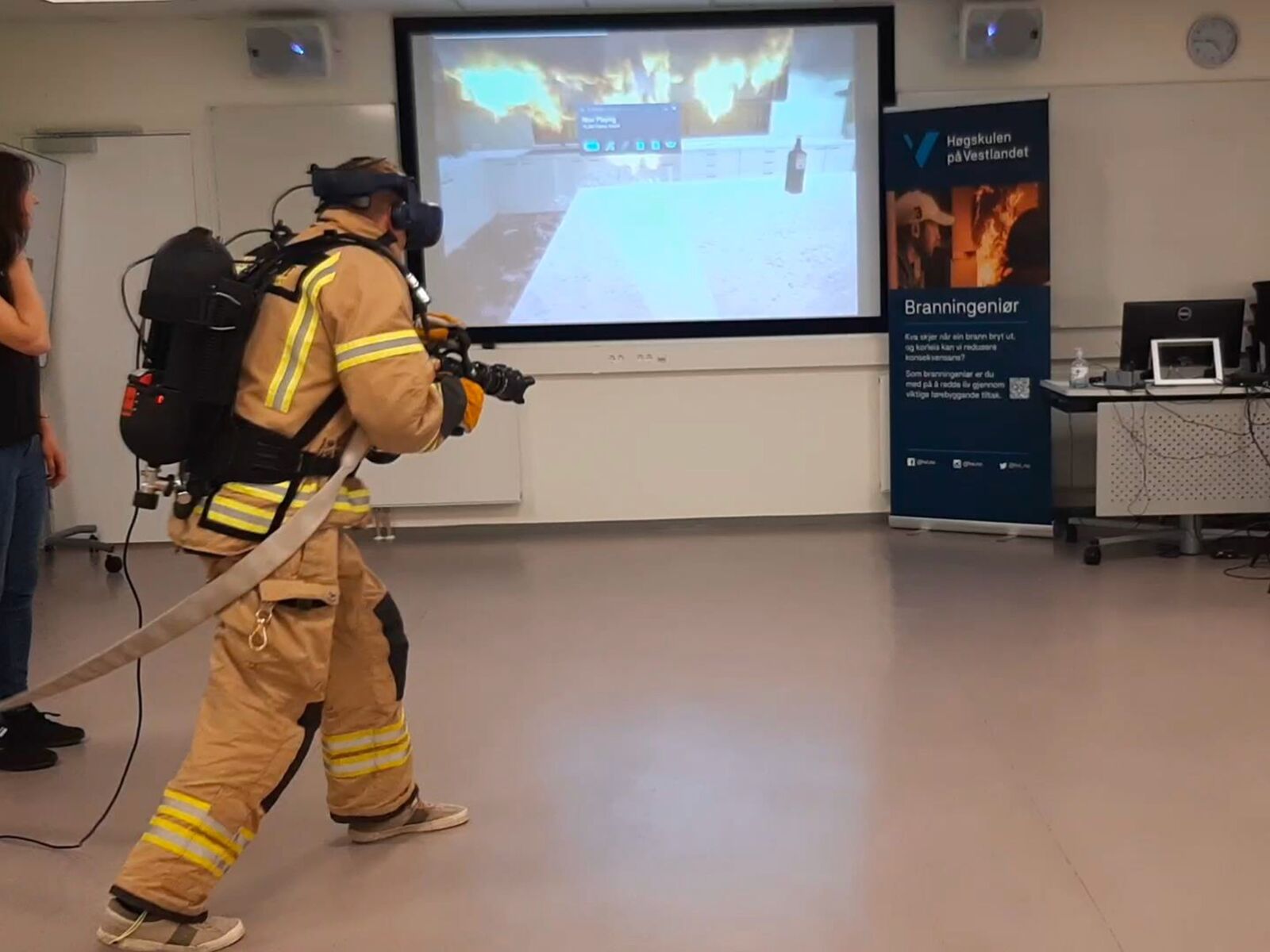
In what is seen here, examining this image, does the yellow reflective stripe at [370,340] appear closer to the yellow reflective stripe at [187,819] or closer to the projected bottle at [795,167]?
the yellow reflective stripe at [187,819]

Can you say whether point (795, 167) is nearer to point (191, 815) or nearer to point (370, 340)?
point (370, 340)

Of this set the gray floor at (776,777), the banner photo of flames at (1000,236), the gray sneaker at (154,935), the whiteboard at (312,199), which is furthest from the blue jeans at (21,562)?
the banner photo of flames at (1000,236)

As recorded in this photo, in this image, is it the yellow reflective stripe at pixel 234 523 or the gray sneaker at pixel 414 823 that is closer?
the yellow reflective stripe at pixel 234 523

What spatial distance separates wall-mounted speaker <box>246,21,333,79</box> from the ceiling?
0.10 meters

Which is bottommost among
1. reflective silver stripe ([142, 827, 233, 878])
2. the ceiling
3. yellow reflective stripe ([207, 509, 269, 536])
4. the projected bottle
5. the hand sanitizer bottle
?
reflective silver stripe ([142, 827, 233, 878])

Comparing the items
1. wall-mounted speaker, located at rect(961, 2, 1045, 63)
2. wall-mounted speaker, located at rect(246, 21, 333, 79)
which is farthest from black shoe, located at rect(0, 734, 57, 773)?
wall-mounted speaker, located at rect(961, 2, 1045, 63)

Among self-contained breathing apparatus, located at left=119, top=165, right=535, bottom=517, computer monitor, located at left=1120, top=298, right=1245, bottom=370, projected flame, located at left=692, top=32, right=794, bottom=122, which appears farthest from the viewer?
projected flame, located at left=692, top=32, right=794, bottom=122

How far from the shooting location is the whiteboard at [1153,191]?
572 cm

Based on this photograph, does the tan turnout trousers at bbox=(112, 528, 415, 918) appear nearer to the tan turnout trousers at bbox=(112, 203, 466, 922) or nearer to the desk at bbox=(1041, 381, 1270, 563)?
the tan turnout trousers at bbox=(112, 203, 466, 922)

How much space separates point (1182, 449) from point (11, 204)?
449 cm

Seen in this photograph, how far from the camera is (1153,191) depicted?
5773 millimetres

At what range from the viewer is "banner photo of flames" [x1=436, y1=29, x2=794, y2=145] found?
5.82 m

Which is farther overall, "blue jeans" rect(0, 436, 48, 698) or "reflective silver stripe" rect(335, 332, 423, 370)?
"blue jeans" rect(0, 436, 48, 698)

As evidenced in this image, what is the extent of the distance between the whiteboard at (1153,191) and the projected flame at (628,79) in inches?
30.2
